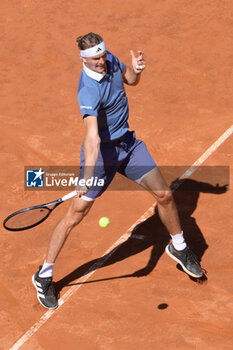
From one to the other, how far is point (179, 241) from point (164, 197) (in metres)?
0.68

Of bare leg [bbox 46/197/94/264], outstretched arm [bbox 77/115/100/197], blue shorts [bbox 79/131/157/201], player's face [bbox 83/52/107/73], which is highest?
player's face [bbox 83/52/107/73]

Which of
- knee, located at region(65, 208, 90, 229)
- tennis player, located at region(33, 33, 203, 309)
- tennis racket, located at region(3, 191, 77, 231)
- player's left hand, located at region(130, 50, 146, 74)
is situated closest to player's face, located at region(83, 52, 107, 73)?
A: tennis player, located at region(33, 33, 203, 309)

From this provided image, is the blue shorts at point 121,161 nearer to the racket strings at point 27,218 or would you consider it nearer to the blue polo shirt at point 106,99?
the blue polo shirt at point 106,99

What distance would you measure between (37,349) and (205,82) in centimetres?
667

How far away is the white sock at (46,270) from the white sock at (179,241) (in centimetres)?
155

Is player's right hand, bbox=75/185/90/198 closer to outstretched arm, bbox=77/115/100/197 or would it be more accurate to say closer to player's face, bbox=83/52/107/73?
outstretched arm, bbox=77/115/100/197

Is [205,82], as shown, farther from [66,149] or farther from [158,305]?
[158,305]

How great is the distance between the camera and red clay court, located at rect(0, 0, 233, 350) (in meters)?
7.87

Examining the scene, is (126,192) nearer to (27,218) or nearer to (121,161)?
(27,218)

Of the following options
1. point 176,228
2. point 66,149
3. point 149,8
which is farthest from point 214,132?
point 149,8

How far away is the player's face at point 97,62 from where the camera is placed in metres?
7.50

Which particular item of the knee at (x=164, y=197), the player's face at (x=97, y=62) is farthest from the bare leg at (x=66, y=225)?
the player's face at (x=97, y=62)

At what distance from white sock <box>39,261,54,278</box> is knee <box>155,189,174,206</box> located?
60.7 inches

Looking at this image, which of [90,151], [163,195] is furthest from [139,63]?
[163,195]
